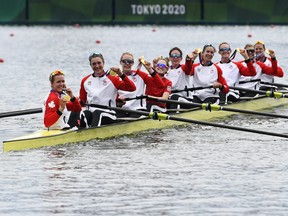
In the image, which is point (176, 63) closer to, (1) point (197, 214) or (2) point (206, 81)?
(2) point (206, 81)

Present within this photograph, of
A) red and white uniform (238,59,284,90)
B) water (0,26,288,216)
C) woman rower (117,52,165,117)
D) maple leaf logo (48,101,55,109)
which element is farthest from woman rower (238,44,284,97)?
maple leaf logo (48,101,55,109)

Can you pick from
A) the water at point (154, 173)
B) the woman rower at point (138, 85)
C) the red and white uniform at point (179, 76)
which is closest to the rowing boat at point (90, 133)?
the water at point (154, 173)

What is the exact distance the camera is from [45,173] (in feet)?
58.3

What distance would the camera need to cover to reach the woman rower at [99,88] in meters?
21.0

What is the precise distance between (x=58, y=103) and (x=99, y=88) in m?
1.55

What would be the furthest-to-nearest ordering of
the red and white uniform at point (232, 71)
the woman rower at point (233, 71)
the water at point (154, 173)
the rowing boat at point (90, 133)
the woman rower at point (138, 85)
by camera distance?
the red and white uniform at point (232, 71) < the woman rower at point (233, 71) < the woman rower at point (138, 85) < the rowing boat at point (90, 133) < the water at point (154, 173)

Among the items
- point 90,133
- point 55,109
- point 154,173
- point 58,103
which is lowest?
point 154,173

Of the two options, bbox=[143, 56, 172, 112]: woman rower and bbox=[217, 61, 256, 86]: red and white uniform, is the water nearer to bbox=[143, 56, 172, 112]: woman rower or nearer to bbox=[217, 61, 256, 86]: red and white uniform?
bbox=[143, 56, 172, 112]: woman rower

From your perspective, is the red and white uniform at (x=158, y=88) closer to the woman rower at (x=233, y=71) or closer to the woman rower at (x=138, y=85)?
the woman rower at (x=138, y=85)

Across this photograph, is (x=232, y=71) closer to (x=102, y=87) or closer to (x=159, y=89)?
(x=159, y=89)

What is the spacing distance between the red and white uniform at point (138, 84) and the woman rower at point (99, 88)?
4.01 ft

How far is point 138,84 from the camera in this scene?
2256cm

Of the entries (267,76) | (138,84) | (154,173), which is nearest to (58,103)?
(154,173)

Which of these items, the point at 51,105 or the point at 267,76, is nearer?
the point at 51,105
